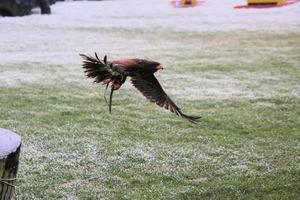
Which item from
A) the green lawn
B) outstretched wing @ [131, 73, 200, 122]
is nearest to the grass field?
the green lawn

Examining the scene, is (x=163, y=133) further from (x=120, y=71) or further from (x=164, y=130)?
(x=120, y=71)

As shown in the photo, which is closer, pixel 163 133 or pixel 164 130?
pixel 163 133

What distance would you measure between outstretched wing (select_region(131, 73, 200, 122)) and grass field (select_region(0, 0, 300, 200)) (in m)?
2.85

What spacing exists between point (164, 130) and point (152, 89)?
4.80 metres

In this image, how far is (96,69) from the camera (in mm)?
1798

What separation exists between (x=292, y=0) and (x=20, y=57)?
1429cm

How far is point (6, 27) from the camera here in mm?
16250

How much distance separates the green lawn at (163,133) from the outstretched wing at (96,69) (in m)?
3.02

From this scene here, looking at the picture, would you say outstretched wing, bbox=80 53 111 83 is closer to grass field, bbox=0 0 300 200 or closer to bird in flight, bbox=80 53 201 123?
bird in flight, bbox=80 53 201 123

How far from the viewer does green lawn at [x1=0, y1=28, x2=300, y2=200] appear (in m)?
4.93

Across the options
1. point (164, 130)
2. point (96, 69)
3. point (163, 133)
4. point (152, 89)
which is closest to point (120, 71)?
point (96, 69)

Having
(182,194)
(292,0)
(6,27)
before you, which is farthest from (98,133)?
(292,0)

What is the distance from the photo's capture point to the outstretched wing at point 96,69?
178cm

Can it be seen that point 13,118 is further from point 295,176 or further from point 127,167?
point 295,176
